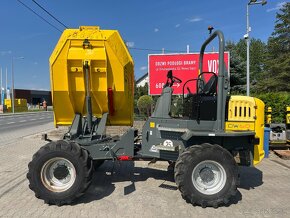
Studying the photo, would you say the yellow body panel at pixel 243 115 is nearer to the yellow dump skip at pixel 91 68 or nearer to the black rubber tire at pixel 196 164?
the black rubber tire at pixel 196 164

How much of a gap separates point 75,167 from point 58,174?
1.15 feet

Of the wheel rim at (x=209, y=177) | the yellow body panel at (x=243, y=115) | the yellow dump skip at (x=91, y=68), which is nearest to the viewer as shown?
the wheel rim at (x=209, y=177)

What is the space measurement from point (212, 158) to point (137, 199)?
1443 millimetres

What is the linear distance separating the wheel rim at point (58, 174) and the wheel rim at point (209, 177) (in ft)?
6.70

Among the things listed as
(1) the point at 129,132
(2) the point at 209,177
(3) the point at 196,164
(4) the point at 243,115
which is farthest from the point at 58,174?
(4) the point at 243,115

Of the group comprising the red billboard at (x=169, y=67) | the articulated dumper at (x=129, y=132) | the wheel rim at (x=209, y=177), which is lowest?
the wheel rim at (x=209, y=177)

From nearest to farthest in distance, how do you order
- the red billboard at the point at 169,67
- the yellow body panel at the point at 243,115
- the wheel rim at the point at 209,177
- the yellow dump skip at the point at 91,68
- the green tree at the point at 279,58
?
the wheel rim at the point at 209,177 → the yellow body panel at the point at 243,115 → the yellow dump skip at the point at 91,68 → the red billboard at the point at 169,67 → the green tree at the point at 279,58

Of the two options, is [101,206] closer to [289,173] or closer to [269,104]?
[289,173]

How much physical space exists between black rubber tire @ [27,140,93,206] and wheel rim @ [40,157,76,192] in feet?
0.24

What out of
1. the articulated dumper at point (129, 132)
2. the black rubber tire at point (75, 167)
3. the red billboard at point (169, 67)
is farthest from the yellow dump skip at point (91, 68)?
the red billboard at point (169, 67)

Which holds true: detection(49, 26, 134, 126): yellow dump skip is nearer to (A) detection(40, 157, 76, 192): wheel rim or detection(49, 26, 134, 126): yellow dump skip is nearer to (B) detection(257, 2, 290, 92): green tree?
(A) detection(40, 157, 76, 192): wheel rim

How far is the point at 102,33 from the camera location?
572 centimetres

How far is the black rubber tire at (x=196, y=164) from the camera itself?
4930 mm

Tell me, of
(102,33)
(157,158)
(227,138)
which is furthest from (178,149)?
(102,33)
